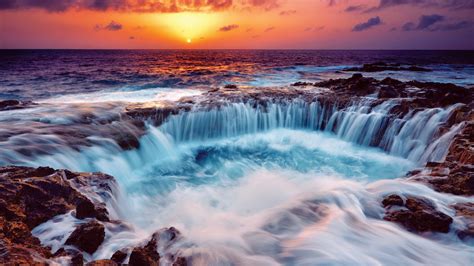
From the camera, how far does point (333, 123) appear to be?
1249cm

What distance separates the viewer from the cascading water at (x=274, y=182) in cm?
410

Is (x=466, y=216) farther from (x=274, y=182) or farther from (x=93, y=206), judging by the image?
(x=93, y=206)

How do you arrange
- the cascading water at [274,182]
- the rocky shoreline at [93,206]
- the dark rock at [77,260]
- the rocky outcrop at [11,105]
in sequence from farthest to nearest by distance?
the rocky outcrop at [11,105] → the cascading water at [274,182] → the rocky shoreline at [93,206] → the dark rock at [77,260]

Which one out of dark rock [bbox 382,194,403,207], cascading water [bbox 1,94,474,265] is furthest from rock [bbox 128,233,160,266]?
dark rock [bbox 382,194,403,207]

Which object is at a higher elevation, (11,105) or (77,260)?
(11,105)

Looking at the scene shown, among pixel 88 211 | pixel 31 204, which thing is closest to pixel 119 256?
pixel 88 211

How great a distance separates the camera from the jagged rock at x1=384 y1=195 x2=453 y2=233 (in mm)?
4465

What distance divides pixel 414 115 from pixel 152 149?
8643mm

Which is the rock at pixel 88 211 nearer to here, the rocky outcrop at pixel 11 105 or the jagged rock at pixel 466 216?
the jagged rock at pixel 466 216

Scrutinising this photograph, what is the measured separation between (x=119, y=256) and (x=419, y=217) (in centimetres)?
419

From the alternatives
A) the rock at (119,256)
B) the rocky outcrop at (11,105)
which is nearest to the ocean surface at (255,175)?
the rock at (119,256)

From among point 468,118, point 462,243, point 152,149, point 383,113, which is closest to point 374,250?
point 462,243

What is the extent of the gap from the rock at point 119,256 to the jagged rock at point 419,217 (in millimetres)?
3849

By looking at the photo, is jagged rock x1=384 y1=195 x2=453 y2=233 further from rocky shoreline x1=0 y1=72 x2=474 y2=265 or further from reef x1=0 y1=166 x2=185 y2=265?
reef x1=0 y1=166 x2=185 y2=265
